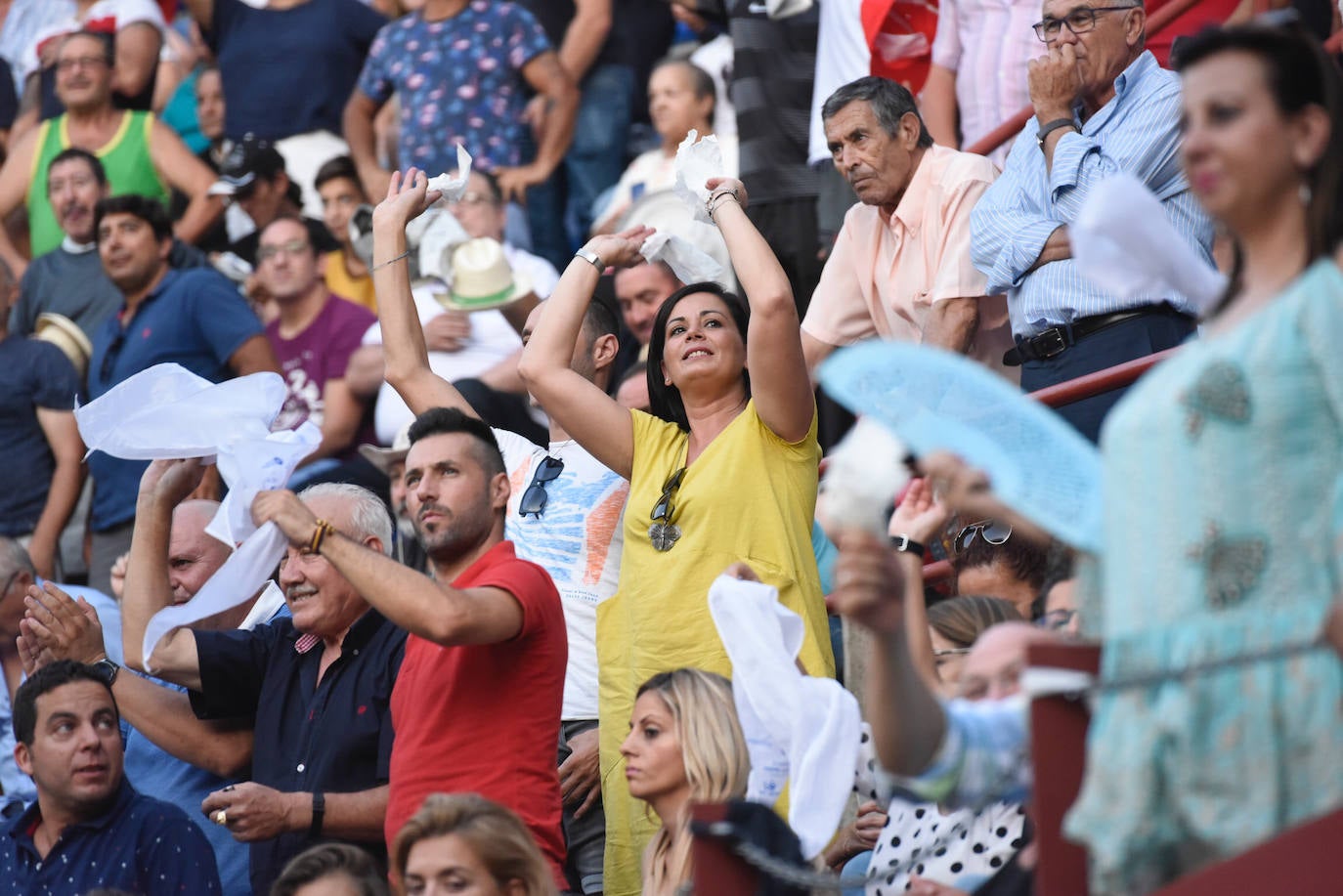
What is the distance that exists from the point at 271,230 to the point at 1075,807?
582cm

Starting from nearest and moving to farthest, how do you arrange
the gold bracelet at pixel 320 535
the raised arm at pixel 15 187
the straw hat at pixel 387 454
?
the gold bracelet at pixel 320 535 → the straw hat at pixel 387 454 → the raised arm at pixel 15 187

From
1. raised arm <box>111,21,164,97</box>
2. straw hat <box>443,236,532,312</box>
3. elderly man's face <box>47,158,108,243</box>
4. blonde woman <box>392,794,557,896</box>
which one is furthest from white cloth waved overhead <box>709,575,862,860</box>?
raised arm <box>111,21,164,97</box>

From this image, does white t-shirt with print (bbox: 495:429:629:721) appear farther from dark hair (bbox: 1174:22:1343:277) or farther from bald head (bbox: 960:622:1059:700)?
dark hair (bbox: 1174:22:1343:277)

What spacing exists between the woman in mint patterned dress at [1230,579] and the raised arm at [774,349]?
1795 mm

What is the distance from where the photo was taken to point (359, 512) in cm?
484

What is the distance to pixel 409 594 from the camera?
378cm

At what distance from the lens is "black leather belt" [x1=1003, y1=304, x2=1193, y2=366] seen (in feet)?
15.6

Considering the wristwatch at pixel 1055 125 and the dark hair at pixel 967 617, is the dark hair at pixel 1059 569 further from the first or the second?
the wristwatch at pixel 1055 125

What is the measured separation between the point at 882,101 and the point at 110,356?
123 inches

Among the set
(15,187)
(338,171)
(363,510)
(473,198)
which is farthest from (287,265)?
(363,510)

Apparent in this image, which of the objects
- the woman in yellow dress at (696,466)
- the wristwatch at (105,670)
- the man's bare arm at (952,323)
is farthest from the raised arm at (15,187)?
the man's bare arm at (952,323)

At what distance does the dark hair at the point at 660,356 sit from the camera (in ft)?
15.0

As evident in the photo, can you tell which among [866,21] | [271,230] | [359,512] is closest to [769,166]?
[866,21]

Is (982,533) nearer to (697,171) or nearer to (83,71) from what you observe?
(697,171)
